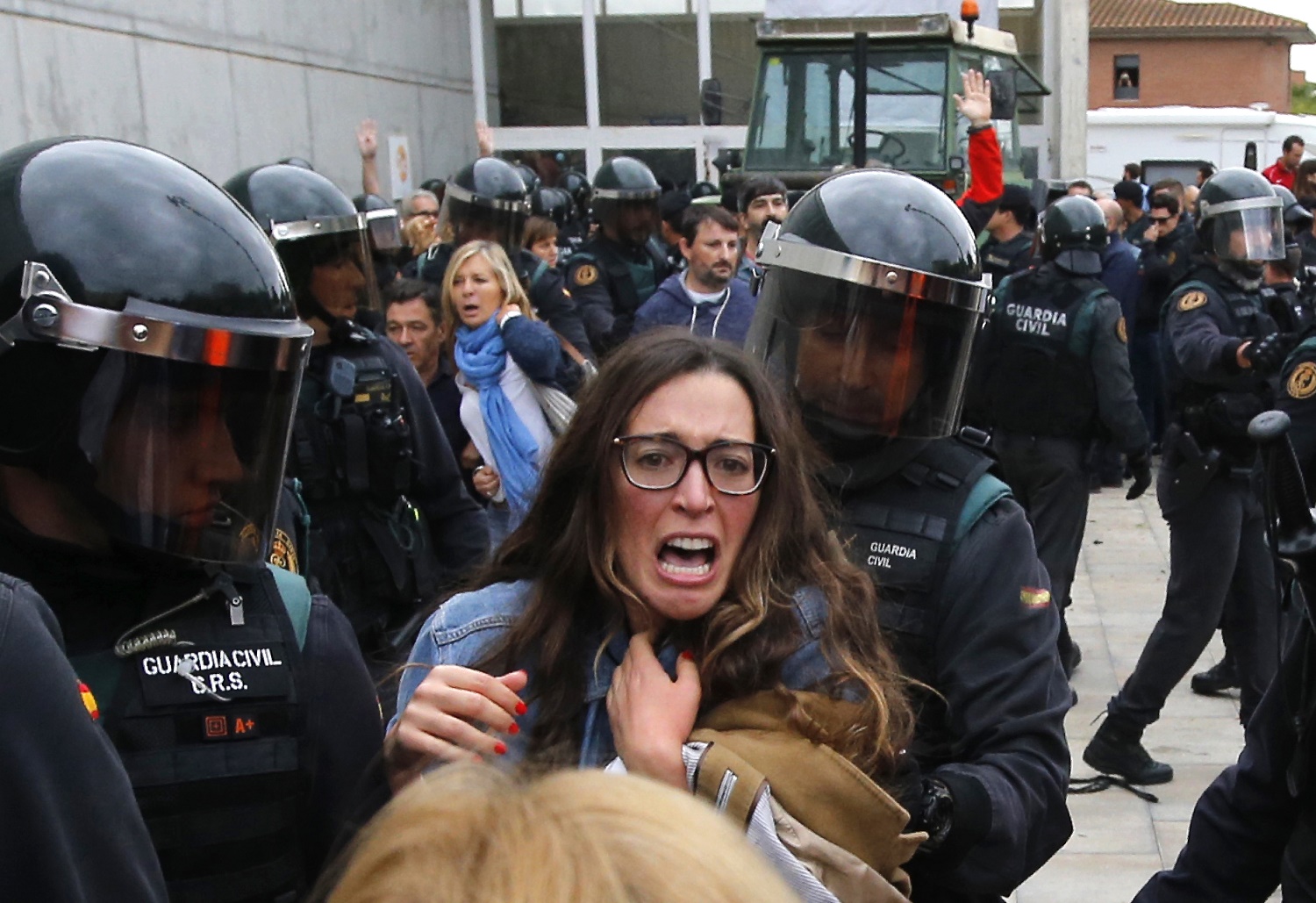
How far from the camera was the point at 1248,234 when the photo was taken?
249 inches

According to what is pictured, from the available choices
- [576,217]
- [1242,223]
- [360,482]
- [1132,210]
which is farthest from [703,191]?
[360,482]

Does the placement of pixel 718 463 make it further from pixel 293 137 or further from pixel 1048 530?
pixel 293 137

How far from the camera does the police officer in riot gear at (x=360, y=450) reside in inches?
153

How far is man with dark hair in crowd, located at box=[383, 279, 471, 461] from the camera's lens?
5.48m

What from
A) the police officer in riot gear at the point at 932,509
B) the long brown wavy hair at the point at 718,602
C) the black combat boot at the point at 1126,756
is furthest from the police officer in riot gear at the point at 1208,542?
the long brown wavy hair at the point at 718,602

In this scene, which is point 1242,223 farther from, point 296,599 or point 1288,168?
point 1288,168

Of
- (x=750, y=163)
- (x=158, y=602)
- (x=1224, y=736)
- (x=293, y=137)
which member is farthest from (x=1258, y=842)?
(x=293, y=137)

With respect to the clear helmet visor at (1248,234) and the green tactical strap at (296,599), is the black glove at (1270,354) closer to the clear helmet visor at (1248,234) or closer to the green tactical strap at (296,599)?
the clear helmet visor at (1248,234)

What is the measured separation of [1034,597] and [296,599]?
42.1 inches

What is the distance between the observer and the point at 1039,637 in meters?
2.29

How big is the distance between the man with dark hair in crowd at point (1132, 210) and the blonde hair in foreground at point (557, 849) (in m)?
13.7

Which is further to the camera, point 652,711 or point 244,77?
point 244,77

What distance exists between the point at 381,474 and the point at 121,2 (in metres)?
11.0

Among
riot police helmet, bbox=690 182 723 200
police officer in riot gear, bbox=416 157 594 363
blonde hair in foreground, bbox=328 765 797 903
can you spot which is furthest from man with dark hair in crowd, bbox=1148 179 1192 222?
blonde hair in foreground, bbox=328 765 797 903
